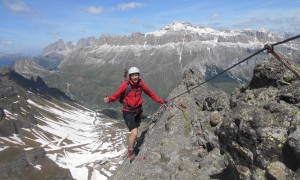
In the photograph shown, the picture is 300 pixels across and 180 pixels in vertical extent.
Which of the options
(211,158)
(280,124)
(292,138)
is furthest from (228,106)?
(292,138)

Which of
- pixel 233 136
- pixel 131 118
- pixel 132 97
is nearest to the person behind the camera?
pixel 233 136

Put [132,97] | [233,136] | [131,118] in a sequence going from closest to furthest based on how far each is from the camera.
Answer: [233,136]
[132,97]
[131,118]

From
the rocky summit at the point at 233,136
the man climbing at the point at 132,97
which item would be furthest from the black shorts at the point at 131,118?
the rocky summit at the point at 233,136

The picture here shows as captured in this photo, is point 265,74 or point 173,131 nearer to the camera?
point 265,74

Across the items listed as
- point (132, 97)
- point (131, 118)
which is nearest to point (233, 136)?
point (132, 97)

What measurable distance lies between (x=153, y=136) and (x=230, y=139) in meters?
13.8

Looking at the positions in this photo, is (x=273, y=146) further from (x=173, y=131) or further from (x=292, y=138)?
(x=173, y=131)

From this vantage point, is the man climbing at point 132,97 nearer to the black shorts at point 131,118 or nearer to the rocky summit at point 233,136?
the black shorts at point 131,118

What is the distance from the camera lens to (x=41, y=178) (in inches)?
7111

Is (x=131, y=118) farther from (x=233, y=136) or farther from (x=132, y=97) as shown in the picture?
(x=233, y=136)

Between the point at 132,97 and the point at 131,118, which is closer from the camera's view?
the point at 132,97

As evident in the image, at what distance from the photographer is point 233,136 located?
16.6 metres

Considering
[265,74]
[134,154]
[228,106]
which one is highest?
[265,74]

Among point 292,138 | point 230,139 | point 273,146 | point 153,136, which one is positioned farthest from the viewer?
point 153,136
